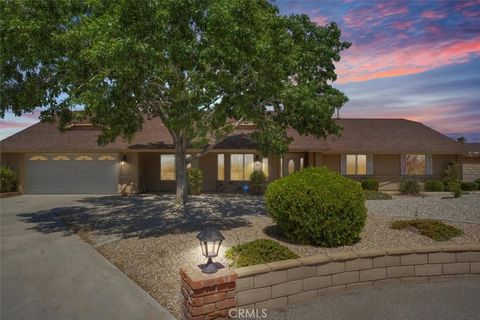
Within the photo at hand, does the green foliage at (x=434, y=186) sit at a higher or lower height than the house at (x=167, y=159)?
lower

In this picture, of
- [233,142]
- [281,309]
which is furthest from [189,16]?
[233,142]

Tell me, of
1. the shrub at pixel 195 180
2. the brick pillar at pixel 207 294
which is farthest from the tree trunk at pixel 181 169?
the brick pillar at pixel 207 294

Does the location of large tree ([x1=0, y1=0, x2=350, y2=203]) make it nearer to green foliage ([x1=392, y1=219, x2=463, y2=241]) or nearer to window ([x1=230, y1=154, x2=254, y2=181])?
green foliage ([x1=392, y1=219, x2=463, y2=241])

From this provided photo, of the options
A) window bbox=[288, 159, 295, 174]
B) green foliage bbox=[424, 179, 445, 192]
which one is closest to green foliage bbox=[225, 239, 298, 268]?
window bbox=[288, 159, 295, 174]

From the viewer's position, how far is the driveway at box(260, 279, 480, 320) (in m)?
5.81

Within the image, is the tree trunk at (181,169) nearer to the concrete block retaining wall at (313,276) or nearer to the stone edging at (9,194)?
the concrete block retaining wall at (313,276)

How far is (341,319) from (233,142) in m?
18.0

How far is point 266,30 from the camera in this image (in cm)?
1188

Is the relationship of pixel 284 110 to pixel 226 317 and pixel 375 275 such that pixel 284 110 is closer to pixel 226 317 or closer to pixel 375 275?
pixel 375 275

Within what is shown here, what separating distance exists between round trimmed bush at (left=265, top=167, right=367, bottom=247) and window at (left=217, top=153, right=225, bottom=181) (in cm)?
1534

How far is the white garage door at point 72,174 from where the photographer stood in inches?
925

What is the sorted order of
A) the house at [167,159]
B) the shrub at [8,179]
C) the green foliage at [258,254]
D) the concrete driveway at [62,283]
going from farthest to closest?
1. the house at [167,159]
2. the shrub at [8,179]
3. the green foliage at [258,254]
4. the concrete driveway at [62,283]

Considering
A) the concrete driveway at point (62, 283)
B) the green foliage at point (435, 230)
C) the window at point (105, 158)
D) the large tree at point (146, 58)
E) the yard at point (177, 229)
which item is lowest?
the concrete driveway at point (62, 283)

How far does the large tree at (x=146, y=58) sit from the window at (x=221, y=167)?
973 centimetres
